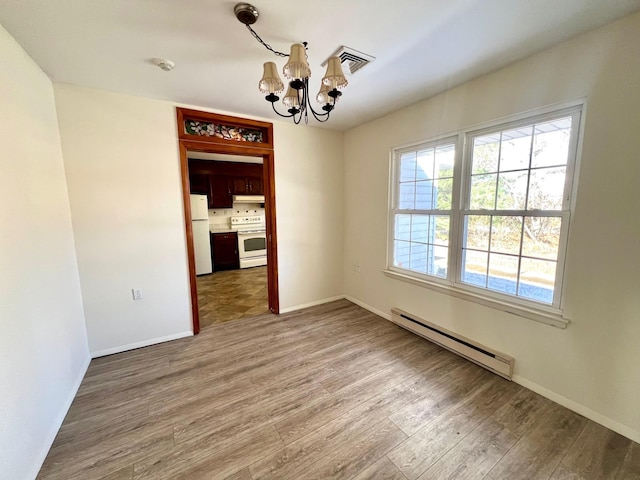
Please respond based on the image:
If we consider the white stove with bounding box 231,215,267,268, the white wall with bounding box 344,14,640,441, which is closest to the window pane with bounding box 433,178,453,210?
the white wall with bounding box 344,14,640,441

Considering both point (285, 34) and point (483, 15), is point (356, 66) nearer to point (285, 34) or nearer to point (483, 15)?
point (285, 34)

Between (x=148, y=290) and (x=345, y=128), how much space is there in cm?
314

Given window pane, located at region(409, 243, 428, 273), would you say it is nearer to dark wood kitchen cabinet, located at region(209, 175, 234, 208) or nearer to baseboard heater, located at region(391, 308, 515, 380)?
baseboard heater, located at region(391, 308, 515, 380)

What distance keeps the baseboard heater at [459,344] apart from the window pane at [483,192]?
122cm

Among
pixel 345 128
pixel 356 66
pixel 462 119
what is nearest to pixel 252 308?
pixel 345 128

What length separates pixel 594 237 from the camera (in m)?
1.60

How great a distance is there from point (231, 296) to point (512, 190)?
3.88 m

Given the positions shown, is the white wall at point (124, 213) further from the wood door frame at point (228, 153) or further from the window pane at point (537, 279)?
the window pane at point (537, 279)

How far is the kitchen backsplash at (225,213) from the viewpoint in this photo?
5.82 metres

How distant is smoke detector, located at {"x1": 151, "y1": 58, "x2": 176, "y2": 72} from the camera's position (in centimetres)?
184

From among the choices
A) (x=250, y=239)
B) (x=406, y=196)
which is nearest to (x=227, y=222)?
(x=250, y=239)

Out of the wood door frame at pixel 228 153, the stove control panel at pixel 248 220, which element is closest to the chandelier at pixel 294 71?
the wood door frame at pixel 228 153

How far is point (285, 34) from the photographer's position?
5.22ft

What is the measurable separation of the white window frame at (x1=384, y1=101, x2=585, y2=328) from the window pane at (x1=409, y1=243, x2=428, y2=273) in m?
0.07
